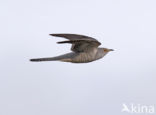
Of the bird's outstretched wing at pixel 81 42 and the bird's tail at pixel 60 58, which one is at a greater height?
the bird's outstretched wing at pixel 81 42

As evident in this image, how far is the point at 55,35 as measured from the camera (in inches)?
612

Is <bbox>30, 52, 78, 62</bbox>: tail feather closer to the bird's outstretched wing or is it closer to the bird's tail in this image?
the bird's tail

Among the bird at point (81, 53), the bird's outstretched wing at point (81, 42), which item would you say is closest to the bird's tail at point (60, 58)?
the bird at point (81, 53)

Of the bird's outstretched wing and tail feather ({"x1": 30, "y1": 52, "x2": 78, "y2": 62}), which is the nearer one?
the bird's outstretched wing

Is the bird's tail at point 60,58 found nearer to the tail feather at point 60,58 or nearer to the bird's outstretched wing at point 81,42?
the tail feather at point 60,58

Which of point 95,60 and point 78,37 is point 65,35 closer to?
point 78,37

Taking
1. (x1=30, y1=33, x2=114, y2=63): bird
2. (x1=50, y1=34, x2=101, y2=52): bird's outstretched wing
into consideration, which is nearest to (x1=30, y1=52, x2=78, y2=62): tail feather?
(x1=30, y1=33, x2=114, y2=63): bird

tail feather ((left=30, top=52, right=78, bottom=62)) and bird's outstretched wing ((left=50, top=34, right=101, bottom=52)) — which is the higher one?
bird's outstretched wing ((left=50, top=34, right=101, bottom=52))

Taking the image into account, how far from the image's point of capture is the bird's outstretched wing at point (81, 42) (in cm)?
1549

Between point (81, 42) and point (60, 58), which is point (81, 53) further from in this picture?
point (60, 58)

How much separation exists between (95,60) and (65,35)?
1696 millimetres

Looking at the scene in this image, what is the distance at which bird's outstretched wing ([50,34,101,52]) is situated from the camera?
15.5 metres

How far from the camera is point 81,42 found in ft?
53.1

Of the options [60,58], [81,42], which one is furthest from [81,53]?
[60,58]
